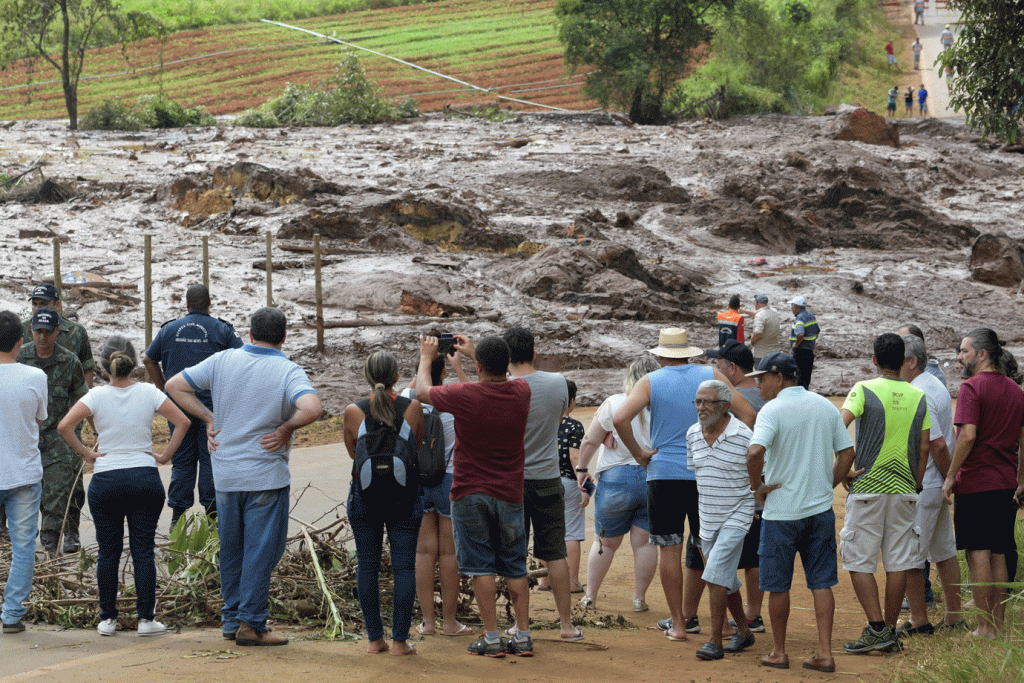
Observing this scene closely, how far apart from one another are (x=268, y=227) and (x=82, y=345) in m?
15.3

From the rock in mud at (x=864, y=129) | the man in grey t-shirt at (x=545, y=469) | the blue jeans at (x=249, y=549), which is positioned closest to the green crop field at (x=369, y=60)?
the rock in mud at (x=864, y=129)

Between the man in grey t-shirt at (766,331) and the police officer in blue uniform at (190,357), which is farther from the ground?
the police officer in blue uniform at (190,357)

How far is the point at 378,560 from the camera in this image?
5047 mm

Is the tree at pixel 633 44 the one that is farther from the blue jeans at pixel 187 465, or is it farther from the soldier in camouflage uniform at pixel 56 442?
the soldier in camouflage uniform at pixel 56 442

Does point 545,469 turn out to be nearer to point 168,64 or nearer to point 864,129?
point 864,129

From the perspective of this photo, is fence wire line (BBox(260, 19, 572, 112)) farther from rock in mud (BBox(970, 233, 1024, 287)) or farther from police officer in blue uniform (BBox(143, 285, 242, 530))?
police officer in blue uniform (BBox(143, 285, 242, 530))

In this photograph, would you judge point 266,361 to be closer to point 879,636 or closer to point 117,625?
point 117,625

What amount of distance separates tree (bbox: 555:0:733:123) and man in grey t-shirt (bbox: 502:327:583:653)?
118 feet

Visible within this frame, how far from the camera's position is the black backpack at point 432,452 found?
5.06 m

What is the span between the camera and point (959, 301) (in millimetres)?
22344

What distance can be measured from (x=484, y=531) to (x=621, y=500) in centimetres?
141

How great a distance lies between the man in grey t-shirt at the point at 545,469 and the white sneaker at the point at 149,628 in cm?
205

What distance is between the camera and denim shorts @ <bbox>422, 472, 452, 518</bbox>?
5.62m

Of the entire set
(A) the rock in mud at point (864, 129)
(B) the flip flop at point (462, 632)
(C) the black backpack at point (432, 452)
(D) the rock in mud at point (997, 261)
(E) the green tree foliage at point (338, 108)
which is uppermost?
(E) the green tree foliage at point (338, 108)
